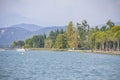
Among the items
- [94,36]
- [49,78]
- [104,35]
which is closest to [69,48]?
[94,36]

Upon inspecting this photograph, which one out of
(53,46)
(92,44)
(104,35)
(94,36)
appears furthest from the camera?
(53,46)

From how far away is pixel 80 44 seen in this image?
531 feet

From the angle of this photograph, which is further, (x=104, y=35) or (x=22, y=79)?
(x=104, y=35)

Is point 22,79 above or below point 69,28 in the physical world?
below

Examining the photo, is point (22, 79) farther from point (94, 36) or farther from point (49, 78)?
point (94, 36)

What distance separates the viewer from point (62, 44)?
16825 centimetres

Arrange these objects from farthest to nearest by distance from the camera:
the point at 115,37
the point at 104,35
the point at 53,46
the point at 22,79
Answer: the point at 53,46 < the point at 104,35 < the point at 115,37 < the point at 22,79

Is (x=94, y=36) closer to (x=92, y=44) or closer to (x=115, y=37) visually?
(x=92, y=44)

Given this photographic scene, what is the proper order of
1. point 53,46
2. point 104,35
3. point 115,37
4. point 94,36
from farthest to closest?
point 53,46
point 94,36
point 104,35
point 115,37

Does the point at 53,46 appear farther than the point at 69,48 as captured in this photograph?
Yes

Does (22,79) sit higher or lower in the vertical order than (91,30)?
lower

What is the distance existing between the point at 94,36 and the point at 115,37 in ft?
84.8

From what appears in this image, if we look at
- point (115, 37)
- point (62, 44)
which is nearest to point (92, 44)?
point (62, 44)

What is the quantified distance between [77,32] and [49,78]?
127 m
